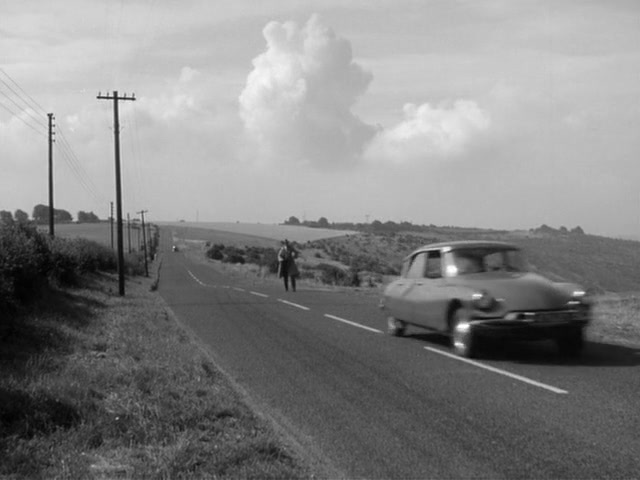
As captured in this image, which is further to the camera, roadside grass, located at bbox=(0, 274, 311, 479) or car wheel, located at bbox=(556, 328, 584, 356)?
car wheel, located at bbox=(556, 328, 584, 356)

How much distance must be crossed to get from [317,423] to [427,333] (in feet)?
25.6

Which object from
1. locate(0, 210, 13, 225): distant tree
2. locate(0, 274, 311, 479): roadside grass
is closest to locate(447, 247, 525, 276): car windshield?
locate(0, 274, 311, 479): roadside grass

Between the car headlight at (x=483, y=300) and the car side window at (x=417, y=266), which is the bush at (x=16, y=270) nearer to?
the car side window at (x=417, y=266)

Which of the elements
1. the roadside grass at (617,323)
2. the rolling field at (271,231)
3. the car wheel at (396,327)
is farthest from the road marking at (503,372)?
the rolling field at (271,231)

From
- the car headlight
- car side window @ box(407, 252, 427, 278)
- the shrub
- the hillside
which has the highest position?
car side window @ box(407, 252, 427, 278)

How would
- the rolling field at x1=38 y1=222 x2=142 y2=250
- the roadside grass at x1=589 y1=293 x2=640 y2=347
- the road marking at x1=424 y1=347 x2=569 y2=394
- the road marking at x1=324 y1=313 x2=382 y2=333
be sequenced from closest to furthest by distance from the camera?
1. the road marking at x1=424 y1=347 x2=569 y2=394
2. the roadside grass at x1=589 y1=293 x2=640 y2=347
3. the road marking at x1=324 y1=313 x2=382 y2=333
4. the rolling field at x1=38 y1=222 x2=142 y2=250

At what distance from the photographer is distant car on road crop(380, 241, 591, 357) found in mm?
12102

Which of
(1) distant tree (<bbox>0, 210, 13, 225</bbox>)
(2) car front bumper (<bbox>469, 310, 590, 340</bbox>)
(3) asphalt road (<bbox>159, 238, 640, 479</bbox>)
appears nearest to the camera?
(3) asphalt road (<bbox>159, 238, 640, 479</bbox>)

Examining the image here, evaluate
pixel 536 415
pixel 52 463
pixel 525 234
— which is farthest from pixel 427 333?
pixel 525 234

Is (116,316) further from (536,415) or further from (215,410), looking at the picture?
(536,415)

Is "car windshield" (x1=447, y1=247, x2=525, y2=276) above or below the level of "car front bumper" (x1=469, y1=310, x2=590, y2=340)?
above

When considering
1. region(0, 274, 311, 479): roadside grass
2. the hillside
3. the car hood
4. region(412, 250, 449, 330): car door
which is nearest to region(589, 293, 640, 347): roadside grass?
the car hood

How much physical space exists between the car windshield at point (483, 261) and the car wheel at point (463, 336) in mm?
974

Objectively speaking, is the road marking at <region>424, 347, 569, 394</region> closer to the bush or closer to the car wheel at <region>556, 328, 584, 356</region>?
the car wheel at <region>556, 328, 584, 356</region>
